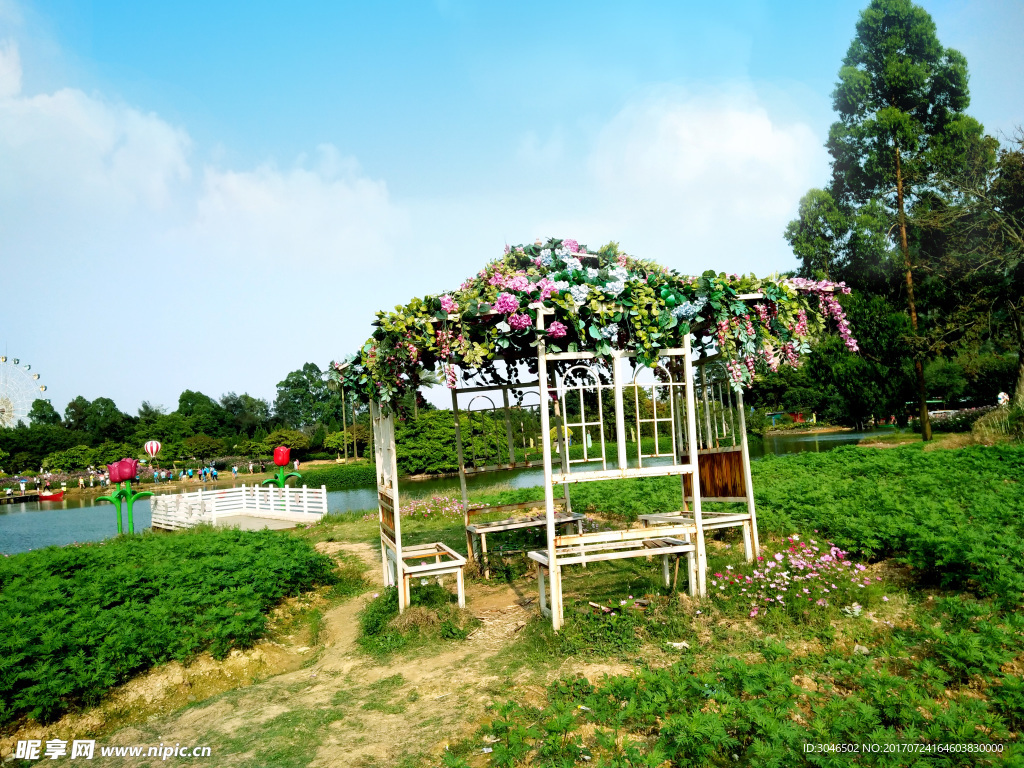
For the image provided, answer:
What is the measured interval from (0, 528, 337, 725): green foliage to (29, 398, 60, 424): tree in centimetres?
8842

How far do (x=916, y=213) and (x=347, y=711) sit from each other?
85.9ft

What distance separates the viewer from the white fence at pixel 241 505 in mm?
17859

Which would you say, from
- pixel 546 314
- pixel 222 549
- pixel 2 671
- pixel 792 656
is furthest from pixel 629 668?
pixel 222 549

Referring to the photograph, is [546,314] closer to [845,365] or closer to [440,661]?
[440,661]

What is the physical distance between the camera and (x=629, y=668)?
416cm

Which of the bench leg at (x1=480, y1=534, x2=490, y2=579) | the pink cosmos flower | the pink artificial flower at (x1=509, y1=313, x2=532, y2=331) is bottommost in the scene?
the bench leg at (x1=480, y1=534, x2=490, y2=579)

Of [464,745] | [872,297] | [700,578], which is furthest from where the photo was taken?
[872,297]

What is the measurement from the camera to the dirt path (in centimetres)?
363

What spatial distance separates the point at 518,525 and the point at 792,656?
12.8ft

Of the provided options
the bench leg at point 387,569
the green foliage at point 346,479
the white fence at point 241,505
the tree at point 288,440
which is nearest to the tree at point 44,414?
the tree at point 288,440

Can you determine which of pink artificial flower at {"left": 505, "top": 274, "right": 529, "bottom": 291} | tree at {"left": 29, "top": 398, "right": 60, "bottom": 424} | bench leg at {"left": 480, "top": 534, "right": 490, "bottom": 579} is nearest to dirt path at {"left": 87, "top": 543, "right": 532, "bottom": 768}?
bench leg at {"left": 480, "top": 534, "right": 490, "bottom": 579}

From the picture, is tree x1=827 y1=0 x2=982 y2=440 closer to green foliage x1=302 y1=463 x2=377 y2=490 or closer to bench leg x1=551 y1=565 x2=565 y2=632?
bench leg x1=551 y1=565 x2=565 y2=632

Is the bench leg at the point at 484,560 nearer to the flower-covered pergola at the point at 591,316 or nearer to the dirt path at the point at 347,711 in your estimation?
the dirt path at the point at 347,711

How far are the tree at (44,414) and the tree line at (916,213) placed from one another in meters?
87.2
